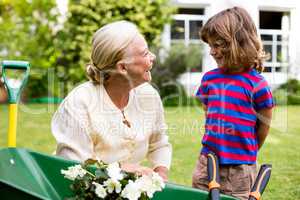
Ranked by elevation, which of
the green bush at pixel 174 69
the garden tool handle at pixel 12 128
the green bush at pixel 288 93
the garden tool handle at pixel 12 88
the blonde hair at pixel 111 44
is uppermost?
the blonde hair at pixel 111 44

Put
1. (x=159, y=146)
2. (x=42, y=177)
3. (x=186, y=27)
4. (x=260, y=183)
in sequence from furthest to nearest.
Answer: (x=186, y=27)
(x=159, y=146)
(x=42, y=177)
(x=260, y=183)

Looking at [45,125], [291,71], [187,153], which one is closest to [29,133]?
[45,125]

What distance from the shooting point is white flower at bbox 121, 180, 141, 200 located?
1.53 metres

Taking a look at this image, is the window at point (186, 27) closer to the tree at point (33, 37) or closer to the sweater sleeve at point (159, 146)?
the tree at point (33, 37)

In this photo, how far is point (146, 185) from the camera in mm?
1544

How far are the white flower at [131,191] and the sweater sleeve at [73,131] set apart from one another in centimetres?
54

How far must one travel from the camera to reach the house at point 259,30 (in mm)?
10383

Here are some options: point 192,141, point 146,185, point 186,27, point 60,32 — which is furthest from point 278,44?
point 146,185

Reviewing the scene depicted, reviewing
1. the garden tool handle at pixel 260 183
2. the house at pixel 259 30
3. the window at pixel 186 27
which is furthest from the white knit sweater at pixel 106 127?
the window at pixel 186 27

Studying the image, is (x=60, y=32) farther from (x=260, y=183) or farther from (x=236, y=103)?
(x=260, y=183)

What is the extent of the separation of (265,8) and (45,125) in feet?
22.0

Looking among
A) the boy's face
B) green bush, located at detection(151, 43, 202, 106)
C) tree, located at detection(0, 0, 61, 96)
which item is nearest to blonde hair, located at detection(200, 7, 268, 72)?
the boy's face

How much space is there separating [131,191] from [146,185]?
46 mm

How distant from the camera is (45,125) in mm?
6602
